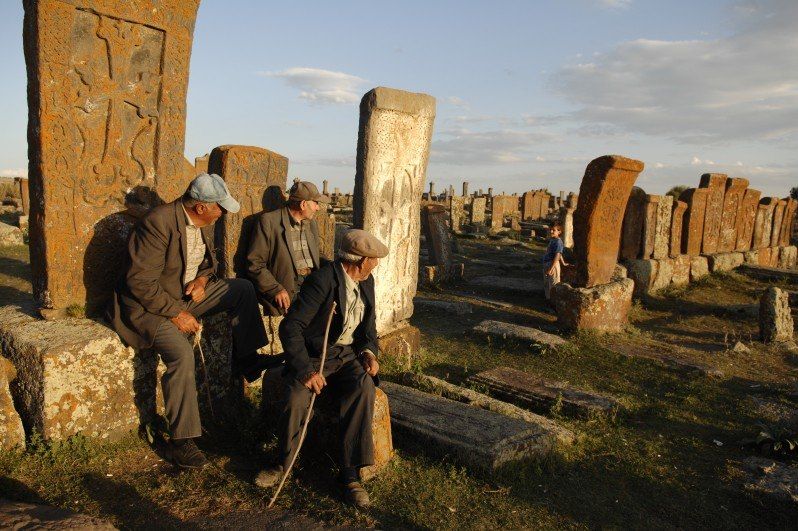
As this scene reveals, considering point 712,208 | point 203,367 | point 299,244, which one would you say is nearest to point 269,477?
point 203,367

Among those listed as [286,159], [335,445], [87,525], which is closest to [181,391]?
[335,445]

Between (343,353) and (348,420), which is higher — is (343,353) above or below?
above

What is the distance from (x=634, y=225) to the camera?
1130cm

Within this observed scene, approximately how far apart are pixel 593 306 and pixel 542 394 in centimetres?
301

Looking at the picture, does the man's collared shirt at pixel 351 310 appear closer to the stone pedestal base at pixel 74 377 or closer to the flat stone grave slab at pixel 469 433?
the flat stone grave slab at pixel 469 433

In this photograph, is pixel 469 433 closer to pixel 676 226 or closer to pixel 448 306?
pixel 448 306

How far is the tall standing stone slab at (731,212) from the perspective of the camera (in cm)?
1359

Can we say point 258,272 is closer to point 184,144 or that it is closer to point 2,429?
point 184,144

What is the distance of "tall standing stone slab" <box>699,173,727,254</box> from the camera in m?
13.0

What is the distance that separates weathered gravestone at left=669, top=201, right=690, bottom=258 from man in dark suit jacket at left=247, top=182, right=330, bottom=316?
9416 mm

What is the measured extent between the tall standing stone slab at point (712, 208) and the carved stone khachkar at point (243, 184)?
34.5 feet

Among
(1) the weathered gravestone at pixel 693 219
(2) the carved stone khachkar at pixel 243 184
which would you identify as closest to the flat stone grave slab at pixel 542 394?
(2) the carved stone khachkar at pixel 243 184

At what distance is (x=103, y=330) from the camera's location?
12.3 feet

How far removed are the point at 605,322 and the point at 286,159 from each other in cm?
478
